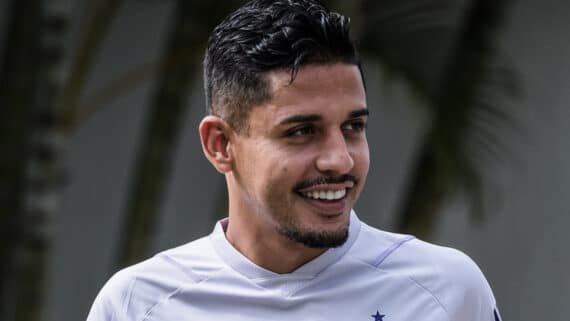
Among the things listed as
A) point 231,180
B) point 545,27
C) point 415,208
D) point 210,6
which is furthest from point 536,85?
point 231,180

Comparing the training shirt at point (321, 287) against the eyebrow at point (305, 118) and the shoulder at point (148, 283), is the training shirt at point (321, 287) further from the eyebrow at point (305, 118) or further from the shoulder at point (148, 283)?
the eyebrow at point (305, 118)

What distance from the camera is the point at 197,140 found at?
7188 millimetres

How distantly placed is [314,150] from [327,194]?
0.10m

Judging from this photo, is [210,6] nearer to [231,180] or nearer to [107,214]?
[107,214]

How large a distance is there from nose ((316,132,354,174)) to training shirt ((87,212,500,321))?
0.88ft

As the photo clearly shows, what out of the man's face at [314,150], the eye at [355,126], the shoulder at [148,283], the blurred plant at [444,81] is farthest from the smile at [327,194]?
the blurred plant at [444,81]

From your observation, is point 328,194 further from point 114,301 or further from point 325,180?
point 114,301

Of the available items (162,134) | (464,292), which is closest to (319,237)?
(464,292)

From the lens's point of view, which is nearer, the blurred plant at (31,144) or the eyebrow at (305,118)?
the eyebrow at (305,118)

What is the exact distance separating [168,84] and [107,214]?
147 cm

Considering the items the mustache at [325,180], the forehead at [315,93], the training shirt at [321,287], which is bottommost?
the training shirt at [321,287]

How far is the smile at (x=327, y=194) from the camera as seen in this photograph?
257 centimetres

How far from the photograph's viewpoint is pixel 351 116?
8.50 ft

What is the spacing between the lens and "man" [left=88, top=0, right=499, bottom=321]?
2.59m
